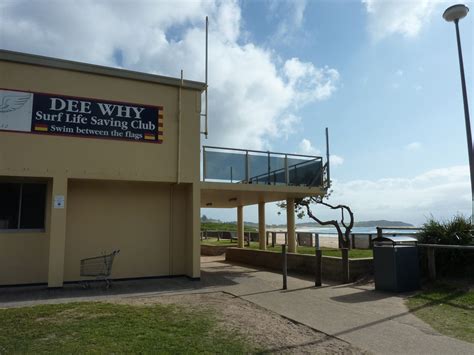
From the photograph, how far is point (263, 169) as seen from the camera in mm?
14180

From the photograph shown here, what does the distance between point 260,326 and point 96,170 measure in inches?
256

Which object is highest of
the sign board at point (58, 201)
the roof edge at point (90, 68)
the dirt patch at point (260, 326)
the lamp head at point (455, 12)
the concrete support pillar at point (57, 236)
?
the lamp head at point (455, 12)

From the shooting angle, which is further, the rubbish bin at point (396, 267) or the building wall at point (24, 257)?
the building wall at point (24, 257)

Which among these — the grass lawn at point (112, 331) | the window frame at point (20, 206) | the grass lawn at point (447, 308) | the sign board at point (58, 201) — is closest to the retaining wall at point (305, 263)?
the grass lawn at point (447, 308)

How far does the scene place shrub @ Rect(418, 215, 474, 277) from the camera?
9.90 m

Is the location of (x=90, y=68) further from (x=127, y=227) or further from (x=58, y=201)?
(x=127, y=227)

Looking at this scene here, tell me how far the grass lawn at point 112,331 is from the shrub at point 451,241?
6.45 m

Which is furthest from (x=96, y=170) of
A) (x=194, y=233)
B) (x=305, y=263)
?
(x=305, y=263)

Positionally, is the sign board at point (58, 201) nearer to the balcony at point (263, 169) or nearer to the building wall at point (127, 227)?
the building wall at point (127, 227)

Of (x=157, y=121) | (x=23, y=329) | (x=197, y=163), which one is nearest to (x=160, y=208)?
(x=197, y=163)

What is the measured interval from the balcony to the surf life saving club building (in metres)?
0.10

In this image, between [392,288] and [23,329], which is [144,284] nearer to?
[23,329]

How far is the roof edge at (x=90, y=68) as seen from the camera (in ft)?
34.0

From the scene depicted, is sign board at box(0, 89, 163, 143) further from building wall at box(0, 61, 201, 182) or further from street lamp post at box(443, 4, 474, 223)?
street lamp post at box(443, 4, 474, 223)
